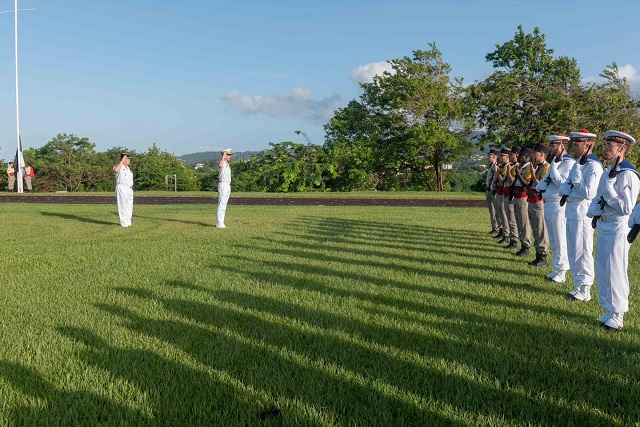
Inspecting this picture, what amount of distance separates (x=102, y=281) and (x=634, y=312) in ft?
22.8

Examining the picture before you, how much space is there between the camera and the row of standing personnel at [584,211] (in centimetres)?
553

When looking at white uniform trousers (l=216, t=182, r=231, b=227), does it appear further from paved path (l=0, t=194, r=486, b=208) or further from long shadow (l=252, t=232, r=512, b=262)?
paved path (l=0, t=194, r=486, b=208)

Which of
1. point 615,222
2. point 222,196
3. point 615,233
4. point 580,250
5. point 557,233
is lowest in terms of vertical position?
point 580,250

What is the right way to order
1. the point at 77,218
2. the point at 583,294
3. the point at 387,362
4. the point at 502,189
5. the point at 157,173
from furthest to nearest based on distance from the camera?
the point at 157,173 < the point at 77,218 < the point at 502,189 < the point at 583,294 < the point at 387,362

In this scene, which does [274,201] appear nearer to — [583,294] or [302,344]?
[583,294]

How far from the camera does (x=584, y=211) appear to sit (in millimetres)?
7195

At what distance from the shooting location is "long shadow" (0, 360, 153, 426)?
336 cm

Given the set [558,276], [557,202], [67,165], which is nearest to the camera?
[558,276]

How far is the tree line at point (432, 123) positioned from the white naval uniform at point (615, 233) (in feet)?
100

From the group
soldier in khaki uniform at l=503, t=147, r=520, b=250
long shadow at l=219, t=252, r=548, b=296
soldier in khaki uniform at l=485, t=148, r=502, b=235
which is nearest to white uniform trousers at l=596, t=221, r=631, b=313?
long shadow at l=219, t=252, r=548, b=296

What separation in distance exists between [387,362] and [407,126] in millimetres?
39472

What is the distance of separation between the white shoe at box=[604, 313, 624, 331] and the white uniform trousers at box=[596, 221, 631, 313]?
0.23ft

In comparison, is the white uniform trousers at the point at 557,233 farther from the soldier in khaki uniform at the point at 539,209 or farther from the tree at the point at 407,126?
the tree at the point at 407,126

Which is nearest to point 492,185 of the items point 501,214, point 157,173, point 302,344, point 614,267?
point 501,214
